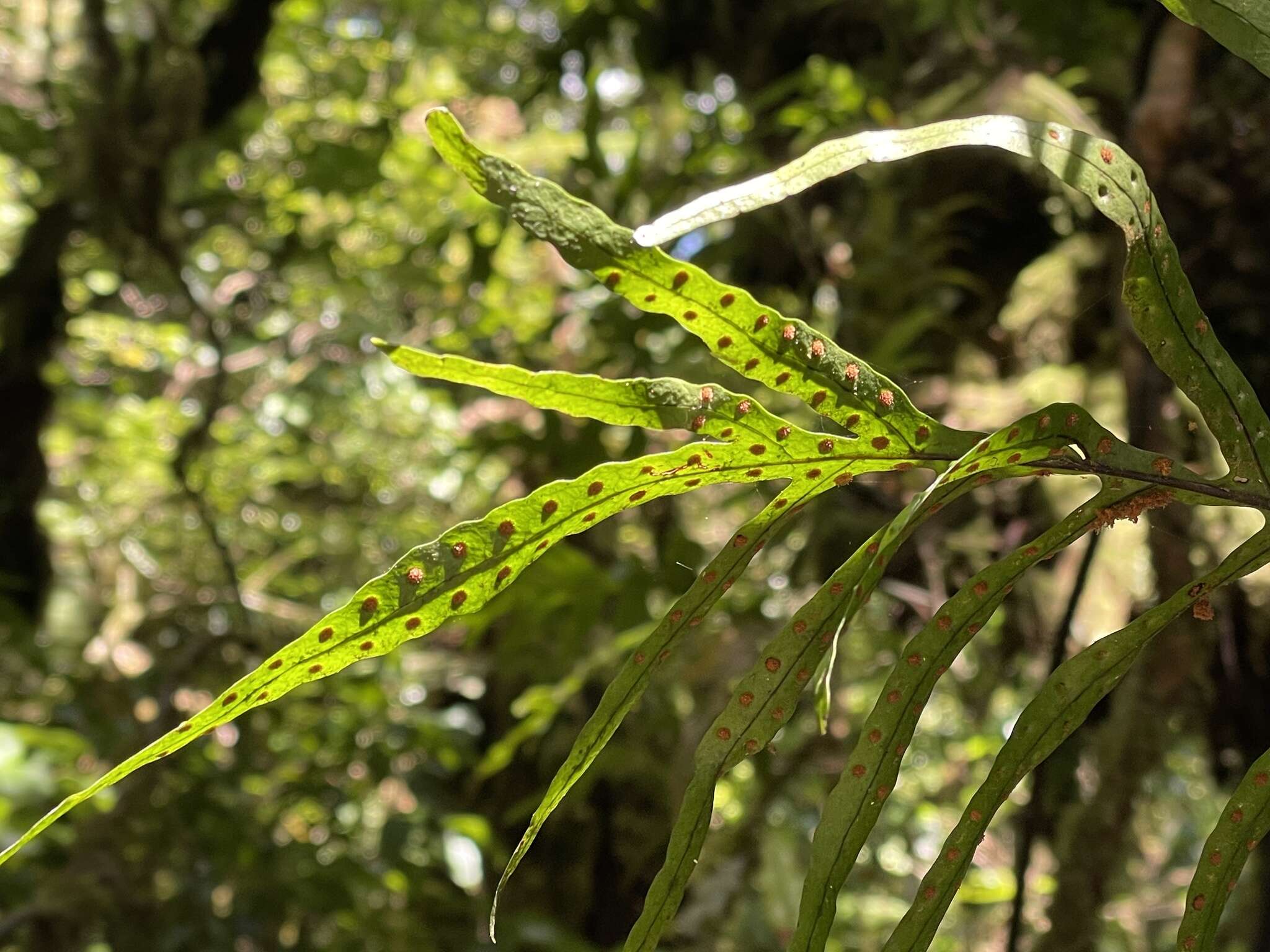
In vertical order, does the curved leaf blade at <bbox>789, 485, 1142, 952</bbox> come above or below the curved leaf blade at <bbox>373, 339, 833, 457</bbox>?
below

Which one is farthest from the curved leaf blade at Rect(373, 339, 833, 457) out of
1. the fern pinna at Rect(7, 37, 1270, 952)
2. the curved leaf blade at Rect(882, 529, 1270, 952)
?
the curved leaf blade at Rect(882, 529, 1270, 952)

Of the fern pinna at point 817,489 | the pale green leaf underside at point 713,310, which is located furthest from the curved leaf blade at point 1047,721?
the pale green leaf underside at point 713,310

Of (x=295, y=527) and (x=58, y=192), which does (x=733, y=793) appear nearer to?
(x=295, y=527)

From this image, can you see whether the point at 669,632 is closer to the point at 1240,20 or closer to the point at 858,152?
the point at 858,152

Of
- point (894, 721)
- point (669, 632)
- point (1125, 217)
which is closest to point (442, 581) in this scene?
point (669, 632)

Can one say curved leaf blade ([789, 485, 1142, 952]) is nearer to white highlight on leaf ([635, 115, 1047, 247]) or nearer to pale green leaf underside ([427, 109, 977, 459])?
pale green leaf underside ([427, 109, 977, 459])

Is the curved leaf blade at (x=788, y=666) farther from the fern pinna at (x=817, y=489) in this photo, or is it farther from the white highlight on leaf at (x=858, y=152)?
the white highlight on leaf at (x=858, y=152)

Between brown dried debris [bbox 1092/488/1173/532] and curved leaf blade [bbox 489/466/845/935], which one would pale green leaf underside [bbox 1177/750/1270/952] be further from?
curved leaf blade [bbox 489/466/845/935]

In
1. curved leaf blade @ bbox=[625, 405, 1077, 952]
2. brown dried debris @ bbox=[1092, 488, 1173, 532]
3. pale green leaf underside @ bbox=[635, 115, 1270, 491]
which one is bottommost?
curved leaf blade @ bbox=[625, 405, 1077, 952]

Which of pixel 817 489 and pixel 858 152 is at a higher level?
pixel 858 152
